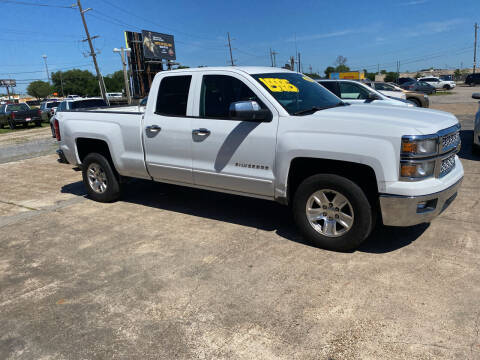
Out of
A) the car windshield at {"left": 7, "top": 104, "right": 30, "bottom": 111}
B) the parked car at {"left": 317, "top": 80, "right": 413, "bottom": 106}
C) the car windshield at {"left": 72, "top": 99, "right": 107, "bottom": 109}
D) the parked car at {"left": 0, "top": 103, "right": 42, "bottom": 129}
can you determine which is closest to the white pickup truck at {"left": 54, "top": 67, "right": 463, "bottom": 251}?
the parked car at {"left": 317, "top": 80, "right": 413, "bottom": 106}

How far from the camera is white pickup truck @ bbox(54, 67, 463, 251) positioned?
3688 millimetres

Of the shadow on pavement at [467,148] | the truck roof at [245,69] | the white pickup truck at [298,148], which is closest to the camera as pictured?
the white pickup truck at [298,148]

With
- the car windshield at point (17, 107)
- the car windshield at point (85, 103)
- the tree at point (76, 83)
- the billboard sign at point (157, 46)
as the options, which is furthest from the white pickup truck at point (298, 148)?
the tree at point (76, 83)

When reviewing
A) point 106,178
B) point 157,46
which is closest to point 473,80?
point 157,46

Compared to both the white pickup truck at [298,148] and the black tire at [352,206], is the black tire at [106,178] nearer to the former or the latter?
the white pickup truck at [298,148]

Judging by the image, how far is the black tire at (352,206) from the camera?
3.88m

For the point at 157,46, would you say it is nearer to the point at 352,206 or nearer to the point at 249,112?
the point at 249,112

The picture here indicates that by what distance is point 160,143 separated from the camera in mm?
5262

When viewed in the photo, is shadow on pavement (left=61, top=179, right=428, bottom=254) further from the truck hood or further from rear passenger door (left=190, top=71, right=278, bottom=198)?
the truck hood

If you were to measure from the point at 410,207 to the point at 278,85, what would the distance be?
2013 millimetres

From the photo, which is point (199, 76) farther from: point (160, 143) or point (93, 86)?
point (93, 86)

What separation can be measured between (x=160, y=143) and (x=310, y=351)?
3.39 m

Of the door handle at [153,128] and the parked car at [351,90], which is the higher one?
the door handle at [153,128]

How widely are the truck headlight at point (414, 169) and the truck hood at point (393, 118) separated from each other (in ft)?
0.88
